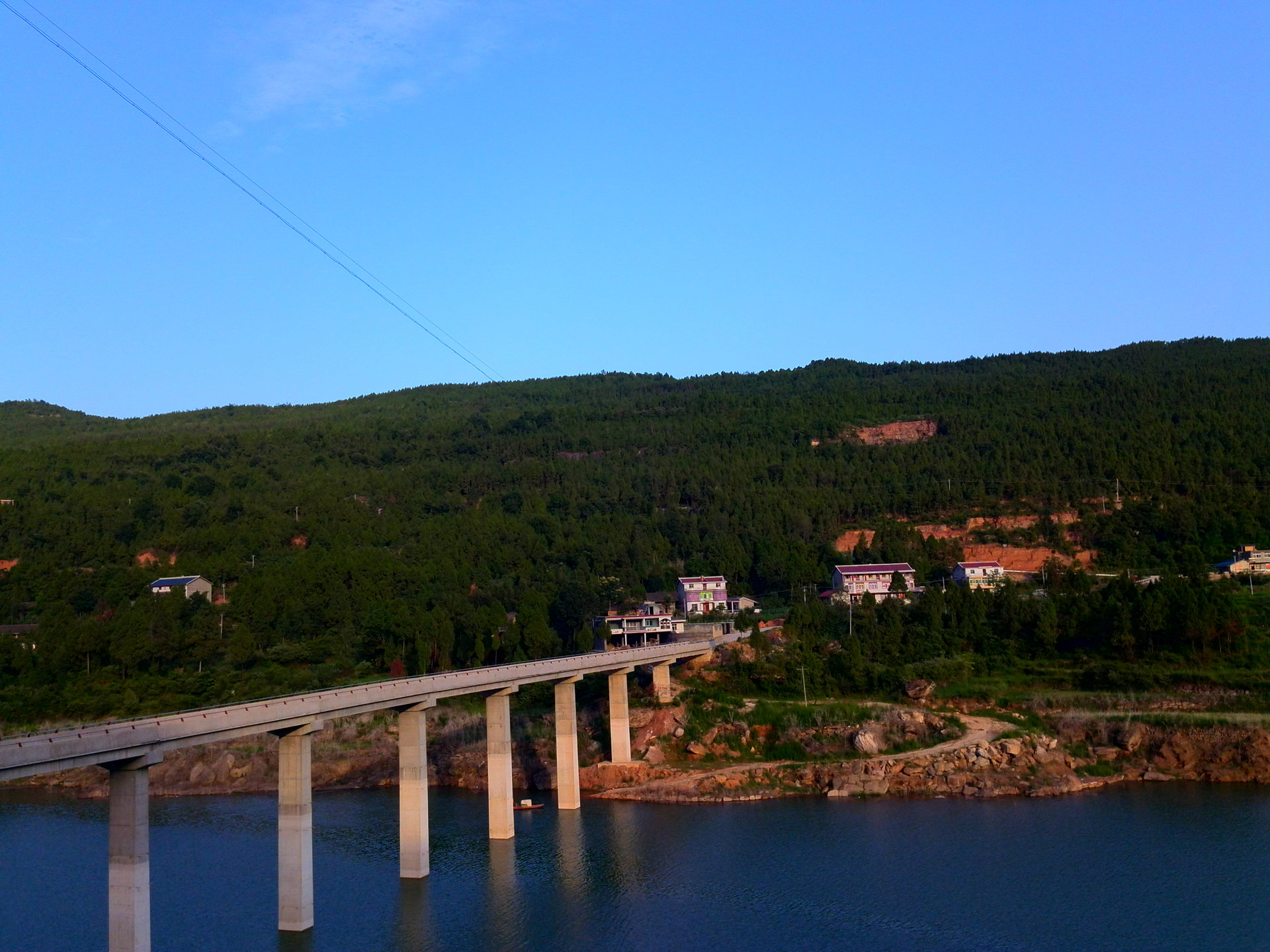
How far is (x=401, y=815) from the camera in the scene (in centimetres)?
3975

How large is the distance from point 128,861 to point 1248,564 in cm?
7502

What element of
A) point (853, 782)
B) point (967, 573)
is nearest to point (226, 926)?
point (853, 782)

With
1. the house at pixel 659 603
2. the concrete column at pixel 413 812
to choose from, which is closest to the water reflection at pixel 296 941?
the concrete column at pixel 413 812

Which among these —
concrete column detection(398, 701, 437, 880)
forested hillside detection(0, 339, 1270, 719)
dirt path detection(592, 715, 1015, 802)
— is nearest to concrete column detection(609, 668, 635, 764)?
dirt path detection(592, 715, 1015, 802)

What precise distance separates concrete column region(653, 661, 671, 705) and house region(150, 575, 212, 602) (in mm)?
38402

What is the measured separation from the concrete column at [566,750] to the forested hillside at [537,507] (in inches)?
731

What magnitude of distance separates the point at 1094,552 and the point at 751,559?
1025 inches

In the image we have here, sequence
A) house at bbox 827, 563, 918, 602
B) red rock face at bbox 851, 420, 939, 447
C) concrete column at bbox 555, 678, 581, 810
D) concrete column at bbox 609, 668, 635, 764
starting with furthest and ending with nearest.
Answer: red rock face at bbox 851, 420, 939, 447
house at bbox 827, 563, 918, 602
concrete column at bbox 609, 668, 635, 764
concrete column at bbox 555, 678, 581, 810

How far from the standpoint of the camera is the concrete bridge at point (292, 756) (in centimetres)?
2716

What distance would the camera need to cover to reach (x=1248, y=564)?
79938mm

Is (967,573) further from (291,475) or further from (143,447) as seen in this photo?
(143,447)

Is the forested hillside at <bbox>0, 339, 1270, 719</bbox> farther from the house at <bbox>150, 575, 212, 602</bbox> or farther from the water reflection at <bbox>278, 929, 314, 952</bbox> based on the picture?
the water reflection at <bbox>278, 929, 314, 952</bbox>

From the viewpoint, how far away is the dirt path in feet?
177

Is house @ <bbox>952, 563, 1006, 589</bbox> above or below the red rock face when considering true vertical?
below
